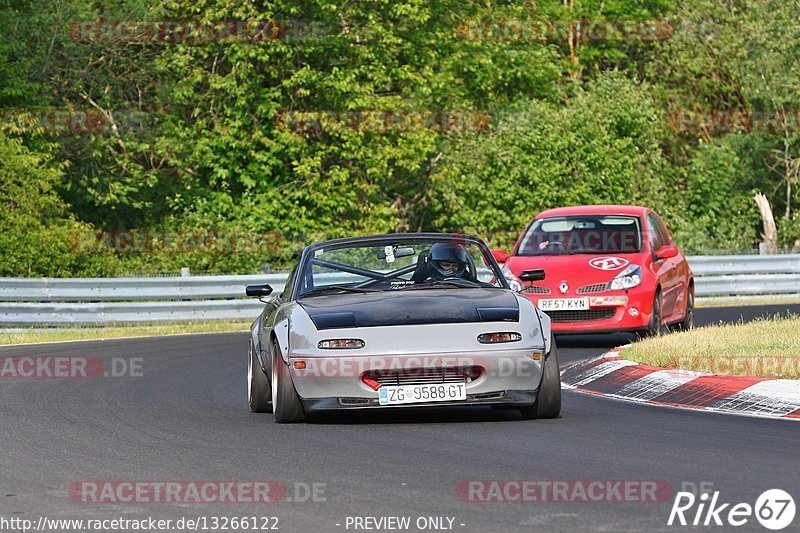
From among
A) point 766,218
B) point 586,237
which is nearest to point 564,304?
point 586,237

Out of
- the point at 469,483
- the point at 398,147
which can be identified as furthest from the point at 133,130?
the point at 469,483

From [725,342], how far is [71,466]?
8.10m

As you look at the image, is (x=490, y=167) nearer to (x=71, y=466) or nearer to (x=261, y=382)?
(x=261, y=382)

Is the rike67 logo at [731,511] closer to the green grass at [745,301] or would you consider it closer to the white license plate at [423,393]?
the white license plate at [423,393]

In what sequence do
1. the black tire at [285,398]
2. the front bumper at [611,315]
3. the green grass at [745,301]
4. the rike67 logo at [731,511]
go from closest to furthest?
the rike67 logo at [731,511] → the black tire at [285,398] → the front bumper at [611,315] → the green grass at [745,301]

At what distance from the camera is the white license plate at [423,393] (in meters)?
10.6

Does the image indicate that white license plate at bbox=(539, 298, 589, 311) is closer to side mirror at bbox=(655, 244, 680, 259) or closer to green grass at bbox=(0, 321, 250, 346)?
side mirror at bbox=(655, 244, 680, 259)

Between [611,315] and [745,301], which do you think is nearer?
[611,315]

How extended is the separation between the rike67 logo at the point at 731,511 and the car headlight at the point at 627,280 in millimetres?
10752

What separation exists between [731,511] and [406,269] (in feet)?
18.5

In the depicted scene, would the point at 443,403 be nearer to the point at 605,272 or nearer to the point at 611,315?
the point at 611,315

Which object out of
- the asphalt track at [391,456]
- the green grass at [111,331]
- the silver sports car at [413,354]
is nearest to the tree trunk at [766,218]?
the green grass at [111,331]

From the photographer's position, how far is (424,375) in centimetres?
1061

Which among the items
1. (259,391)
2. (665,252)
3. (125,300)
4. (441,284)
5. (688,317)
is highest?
(441,284)
